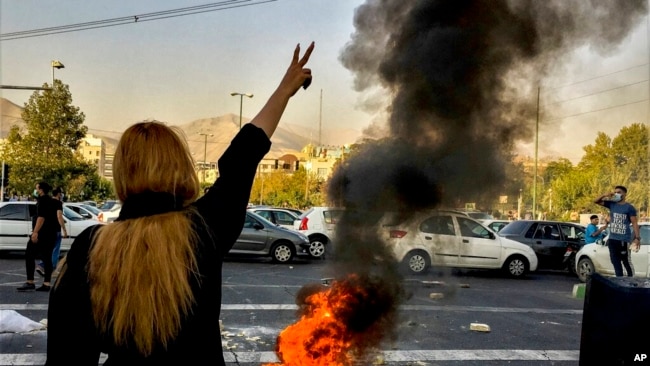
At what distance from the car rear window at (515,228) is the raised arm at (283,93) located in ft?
44.8

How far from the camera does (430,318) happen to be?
805 centimetres

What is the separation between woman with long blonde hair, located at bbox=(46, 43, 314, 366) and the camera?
144cm

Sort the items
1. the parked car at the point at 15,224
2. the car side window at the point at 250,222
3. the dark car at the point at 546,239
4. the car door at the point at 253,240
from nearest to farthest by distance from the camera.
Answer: the parked car at the point at 15,224 → the car door at the point at 253,240 → the car side window at the point at 250,222 → the dark car at the point at 546,239

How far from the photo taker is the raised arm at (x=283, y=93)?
1.88 metres

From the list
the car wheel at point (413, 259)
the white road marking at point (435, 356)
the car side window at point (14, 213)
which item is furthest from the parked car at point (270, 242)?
the white road marking at point (435, 356)

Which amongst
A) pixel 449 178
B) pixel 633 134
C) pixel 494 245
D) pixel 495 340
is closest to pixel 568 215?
pixel 633 134

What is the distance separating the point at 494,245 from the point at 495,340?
6.58m

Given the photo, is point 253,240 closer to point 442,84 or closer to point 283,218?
point 283,218

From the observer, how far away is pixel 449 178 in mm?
5480

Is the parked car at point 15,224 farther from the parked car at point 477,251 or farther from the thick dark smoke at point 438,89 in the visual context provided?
the thick dark smoke at point 438,89

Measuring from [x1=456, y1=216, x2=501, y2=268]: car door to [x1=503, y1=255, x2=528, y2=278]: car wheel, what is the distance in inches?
13.5

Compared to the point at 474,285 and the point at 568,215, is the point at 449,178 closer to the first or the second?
the point at 474,285

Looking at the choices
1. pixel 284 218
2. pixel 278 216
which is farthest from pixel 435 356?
pixel 284 218

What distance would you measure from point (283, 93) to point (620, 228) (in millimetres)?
9899
